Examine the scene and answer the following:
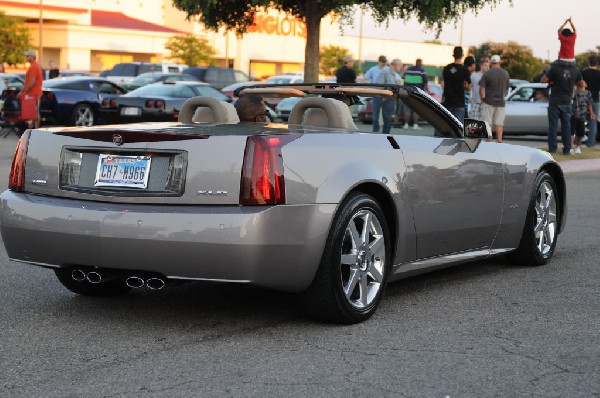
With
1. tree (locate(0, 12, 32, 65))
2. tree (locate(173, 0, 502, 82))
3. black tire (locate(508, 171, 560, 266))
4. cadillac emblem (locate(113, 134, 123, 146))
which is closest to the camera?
cadillac emblem (locate(113, 134, 123, 146))

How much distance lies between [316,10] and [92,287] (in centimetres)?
1963

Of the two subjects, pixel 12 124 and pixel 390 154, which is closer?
pixel 390 154

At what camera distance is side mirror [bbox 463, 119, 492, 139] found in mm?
7496

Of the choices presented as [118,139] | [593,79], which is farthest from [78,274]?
[593,79]

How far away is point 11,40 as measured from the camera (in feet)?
224

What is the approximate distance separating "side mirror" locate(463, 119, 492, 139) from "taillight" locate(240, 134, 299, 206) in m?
2.15

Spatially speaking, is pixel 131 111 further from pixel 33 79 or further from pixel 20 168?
pixel 20 168

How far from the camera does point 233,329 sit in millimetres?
5965

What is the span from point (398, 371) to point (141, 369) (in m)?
1.13

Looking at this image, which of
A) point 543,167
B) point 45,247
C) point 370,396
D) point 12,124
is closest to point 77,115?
point 12,124

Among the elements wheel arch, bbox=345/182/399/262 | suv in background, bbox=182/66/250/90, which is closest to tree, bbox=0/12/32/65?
suv in background, bbox=182/66/250/90

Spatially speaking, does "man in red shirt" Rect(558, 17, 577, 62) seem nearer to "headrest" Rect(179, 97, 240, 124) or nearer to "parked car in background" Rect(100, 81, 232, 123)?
"parked car in background" Rect(100, 81, 232, 123)

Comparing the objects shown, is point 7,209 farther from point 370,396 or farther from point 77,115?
point 77,115

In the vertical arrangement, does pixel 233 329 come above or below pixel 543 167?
below
